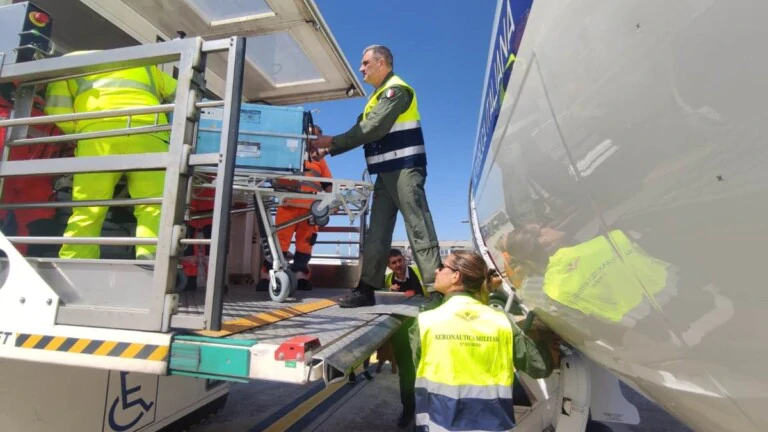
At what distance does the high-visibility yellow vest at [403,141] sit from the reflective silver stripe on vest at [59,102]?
65.2 inches

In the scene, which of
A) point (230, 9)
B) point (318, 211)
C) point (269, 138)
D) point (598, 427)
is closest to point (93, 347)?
point (269, 138)

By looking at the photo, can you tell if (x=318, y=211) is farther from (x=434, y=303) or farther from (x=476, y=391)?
(x=476, y=391)

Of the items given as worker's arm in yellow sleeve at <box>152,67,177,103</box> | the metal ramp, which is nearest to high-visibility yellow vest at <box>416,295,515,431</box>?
the metal ramp

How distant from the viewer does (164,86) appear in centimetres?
267

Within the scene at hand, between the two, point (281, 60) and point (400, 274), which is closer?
point (281, 60)

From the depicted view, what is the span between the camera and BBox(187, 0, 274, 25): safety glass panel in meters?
3.67

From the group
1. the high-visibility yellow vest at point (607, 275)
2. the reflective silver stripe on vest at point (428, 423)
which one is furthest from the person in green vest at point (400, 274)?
the high-visibility yellow vest at point (607, 275)

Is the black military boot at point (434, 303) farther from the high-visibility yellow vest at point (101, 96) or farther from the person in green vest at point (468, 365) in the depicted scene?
the high-visibility yellow vest at point (101, 96)

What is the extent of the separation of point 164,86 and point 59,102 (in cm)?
56

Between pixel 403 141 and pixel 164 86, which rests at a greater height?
pixel 164 86

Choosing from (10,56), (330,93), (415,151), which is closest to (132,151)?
(10,56)

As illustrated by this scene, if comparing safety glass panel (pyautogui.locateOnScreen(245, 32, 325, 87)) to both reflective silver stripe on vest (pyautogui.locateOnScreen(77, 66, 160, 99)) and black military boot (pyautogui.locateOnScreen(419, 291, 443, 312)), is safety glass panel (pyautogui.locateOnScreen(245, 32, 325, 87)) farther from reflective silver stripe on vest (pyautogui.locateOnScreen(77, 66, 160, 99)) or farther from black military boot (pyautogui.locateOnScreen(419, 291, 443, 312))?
black military boot (pyautogui.locateOnScreen(419, 291, 443, 312))

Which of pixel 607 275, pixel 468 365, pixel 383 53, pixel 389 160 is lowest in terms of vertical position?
pixel 468 365

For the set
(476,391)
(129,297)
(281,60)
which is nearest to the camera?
(129,297)
